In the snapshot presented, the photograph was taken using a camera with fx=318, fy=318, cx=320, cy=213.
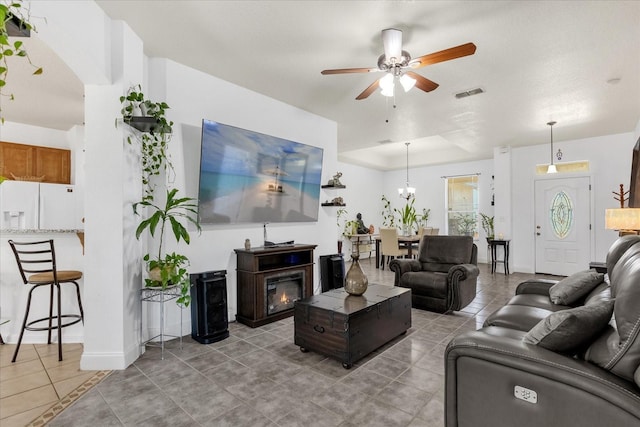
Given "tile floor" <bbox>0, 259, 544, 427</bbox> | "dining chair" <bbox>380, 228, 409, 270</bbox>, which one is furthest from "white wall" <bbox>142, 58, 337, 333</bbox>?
"dining chair" <bbox>380, 228, 409, 270</bbox>

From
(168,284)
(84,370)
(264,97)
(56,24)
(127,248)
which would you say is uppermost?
(264,97)

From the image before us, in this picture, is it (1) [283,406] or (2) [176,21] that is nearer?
(1) [283,406]

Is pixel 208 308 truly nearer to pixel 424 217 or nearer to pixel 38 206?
pixel 38 206

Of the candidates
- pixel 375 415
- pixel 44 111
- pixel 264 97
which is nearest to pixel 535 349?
pixel 375 415

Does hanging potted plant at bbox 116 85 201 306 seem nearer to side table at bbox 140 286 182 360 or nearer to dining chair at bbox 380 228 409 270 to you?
side table at bbox 140 286 182 360

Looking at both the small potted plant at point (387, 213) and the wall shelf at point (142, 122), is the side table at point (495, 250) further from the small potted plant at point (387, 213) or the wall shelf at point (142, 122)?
the wall shelf at point (142, 122)

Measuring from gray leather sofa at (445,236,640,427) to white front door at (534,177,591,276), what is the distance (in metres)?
6.01

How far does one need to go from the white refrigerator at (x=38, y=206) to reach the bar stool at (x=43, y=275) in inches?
104

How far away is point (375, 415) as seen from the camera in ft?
6.51

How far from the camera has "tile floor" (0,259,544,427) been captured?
1976mm

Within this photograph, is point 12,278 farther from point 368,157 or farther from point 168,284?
point 368,157

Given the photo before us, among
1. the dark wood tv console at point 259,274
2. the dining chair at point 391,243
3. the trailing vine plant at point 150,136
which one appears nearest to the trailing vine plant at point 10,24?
the trailing vine plant at point 150,136

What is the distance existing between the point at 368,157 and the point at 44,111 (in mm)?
6900

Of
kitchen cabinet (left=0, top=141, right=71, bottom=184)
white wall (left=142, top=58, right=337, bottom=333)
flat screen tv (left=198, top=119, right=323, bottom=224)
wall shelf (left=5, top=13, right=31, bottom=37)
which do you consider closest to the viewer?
wall shelf (left=5, top=13, right=31, bottom=37)
